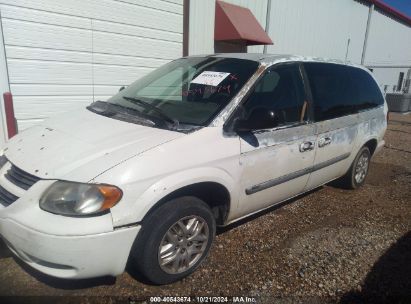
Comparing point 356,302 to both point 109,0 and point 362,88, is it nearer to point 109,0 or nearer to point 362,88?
point 362,88

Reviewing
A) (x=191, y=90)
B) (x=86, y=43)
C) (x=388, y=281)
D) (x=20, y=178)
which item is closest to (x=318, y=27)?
(x=86, y=43)

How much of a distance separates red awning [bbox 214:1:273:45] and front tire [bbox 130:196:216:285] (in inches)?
234

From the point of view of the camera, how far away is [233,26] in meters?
7.59

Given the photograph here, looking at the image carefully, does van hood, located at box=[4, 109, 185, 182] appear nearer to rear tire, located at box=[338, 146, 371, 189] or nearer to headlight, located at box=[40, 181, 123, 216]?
headlight, located at box=[40, 181, 123, 216]

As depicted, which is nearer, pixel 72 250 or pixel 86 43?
pixel 72 250

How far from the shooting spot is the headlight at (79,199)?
207 cm

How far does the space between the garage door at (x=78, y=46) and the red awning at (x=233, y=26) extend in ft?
3.69

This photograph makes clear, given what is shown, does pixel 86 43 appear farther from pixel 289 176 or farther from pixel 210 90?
pixel 289 176

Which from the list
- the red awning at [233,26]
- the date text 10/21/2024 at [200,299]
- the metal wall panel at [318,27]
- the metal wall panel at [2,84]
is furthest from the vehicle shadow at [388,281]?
the metal wall panel at [318,27]

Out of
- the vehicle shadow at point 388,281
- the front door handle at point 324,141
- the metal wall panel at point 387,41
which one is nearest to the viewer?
the vehicle shadow at point 388,281

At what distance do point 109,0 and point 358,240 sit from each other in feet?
17.7

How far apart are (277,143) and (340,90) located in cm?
149

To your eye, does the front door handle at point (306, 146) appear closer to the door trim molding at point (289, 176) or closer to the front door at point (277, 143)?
the front door at point (277, 143)

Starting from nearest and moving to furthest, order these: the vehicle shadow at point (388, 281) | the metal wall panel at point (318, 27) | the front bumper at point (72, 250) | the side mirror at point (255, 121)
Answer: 1. the front bumper at point (72, 250)
2. the vehicle shadow at point (388, 281)
3. the side mirror at point (255, 121)
4. the metal wall panel at point (318, 27)
